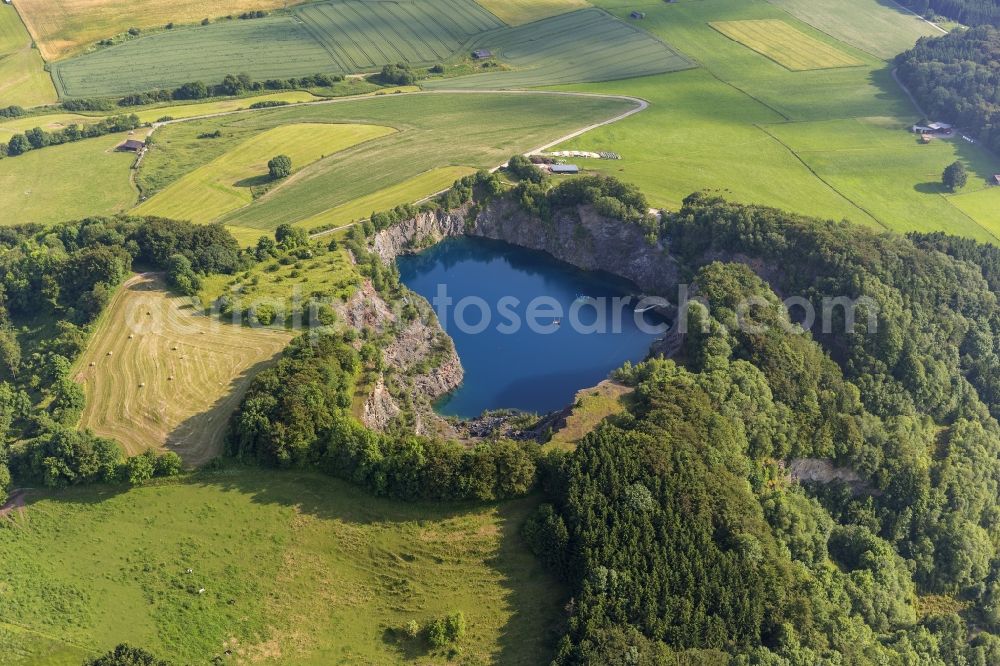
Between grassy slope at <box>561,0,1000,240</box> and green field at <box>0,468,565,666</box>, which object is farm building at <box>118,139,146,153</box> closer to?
grassy slope at <box>561,0,1000,240</box>

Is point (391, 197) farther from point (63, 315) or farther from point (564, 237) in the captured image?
point (63, 315)

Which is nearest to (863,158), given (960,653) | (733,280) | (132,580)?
(733,280)

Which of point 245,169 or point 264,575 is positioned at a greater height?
point 245,169

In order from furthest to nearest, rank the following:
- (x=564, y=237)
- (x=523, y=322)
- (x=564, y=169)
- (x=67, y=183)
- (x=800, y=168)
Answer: (x=800, y=168) → (x=564, y=169) → (x=67, y=183) → (x=564, y=237) → (x=523, y=322)

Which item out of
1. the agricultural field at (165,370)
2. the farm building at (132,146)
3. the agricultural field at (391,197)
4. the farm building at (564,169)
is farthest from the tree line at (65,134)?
the farm building at (564,169)

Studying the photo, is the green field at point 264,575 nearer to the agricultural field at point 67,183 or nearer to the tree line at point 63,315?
the tree line at point 63,315

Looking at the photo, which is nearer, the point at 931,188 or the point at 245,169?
the point at 245,169

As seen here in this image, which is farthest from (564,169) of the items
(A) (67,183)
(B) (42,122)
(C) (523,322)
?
(B) (42,122)
